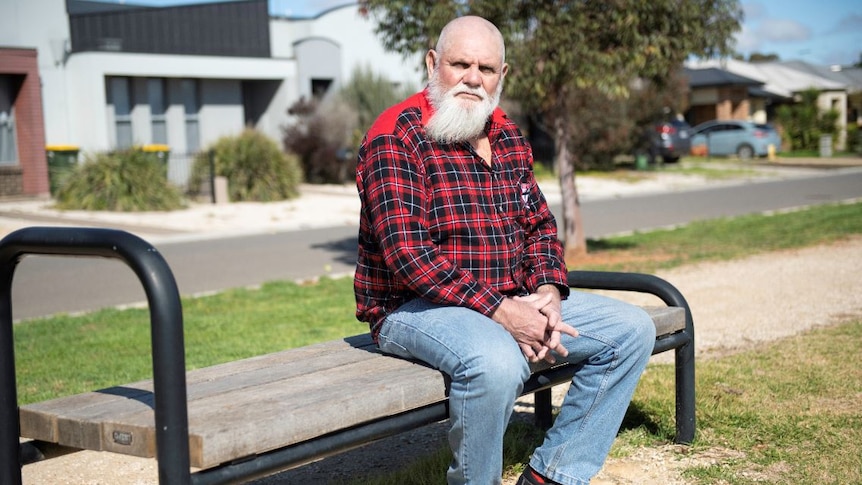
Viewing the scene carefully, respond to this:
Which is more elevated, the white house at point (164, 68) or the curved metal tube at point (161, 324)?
the white house at point (164, 68)

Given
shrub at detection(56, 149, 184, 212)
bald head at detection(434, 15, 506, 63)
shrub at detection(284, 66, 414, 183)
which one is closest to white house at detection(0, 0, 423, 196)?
shrub at detection(284, 66, 414, 183)

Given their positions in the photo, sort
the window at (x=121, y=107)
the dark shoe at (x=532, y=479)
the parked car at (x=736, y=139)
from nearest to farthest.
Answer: the dark shoe at (x=532, y=479) < the window at (x=121, y=107) < the parked car at (x=736, y=139)

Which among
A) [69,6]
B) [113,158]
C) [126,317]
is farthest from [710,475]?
[69,6]

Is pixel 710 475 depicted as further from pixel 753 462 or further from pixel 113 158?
pixel 113 158

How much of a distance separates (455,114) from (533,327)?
32.4 inches

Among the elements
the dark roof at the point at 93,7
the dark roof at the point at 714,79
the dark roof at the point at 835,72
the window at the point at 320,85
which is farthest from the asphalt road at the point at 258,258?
the dark roof at the point at 835,72

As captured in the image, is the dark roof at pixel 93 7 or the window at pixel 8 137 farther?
the dark roof at pixel 93 7

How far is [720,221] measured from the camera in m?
14.7

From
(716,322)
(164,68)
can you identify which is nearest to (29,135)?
(164,68)

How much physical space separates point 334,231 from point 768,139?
25.8 m

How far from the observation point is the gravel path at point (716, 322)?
13.5 feet

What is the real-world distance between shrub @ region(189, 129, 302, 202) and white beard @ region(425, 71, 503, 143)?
1785 cm

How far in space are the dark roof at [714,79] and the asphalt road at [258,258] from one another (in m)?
23.9

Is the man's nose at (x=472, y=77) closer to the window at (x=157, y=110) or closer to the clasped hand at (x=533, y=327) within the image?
the clasped hand at (x=533, y=327)
